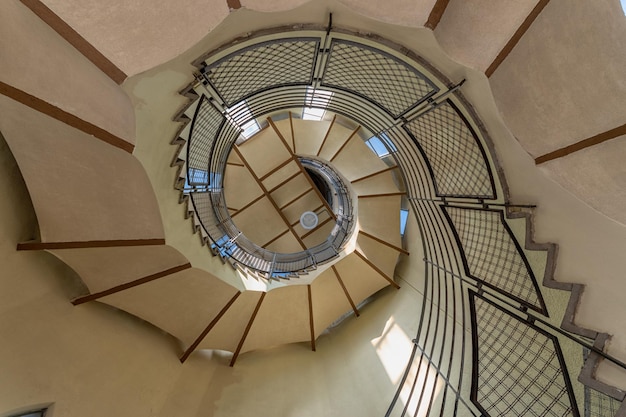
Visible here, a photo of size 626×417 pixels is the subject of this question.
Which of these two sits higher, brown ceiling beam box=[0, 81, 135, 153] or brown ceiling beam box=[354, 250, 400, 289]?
Result: brown ceiling beam box=[0, 81, 135, 153]

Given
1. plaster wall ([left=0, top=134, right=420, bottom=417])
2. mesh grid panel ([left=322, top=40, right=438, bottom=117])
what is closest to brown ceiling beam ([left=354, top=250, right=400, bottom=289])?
plaster wall ([left=0, top=134, right=420, bottom=417])

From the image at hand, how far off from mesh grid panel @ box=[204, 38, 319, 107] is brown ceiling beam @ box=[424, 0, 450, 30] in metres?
1.31

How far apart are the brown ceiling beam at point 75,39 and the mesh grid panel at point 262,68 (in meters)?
1.21

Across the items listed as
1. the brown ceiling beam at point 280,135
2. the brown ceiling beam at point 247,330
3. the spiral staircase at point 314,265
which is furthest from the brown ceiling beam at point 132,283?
the brown ceiling beam at point 280,135

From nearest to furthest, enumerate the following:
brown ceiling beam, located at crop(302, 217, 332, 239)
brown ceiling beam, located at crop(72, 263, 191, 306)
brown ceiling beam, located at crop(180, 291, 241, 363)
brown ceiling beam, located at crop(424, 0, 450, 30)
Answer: brown ceiling beam, located at crop(424, 0, 450, 30) → brown ceiling beam, located at crop(72, 263, 191, 306) → brown ceiling beam, located at crop(180, 291, 241, 363) → brown ceiling beam, located at crop(302, 217, 332, 239)

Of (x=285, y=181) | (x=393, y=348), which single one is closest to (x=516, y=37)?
(x=393, y=348)

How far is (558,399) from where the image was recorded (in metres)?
3.00

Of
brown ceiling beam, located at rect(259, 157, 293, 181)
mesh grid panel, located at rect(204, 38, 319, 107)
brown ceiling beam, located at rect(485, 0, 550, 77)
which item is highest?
mesh grid panel, located at rect(204, 38, 319, 107)

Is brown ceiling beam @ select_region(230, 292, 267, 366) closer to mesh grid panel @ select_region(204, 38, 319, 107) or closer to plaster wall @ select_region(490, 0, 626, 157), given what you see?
mesh grid panel @ select_region(204, 38, 319, 107)

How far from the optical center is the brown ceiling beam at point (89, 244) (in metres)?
3.62

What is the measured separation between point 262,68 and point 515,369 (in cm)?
454

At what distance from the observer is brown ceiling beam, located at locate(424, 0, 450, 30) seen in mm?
2090

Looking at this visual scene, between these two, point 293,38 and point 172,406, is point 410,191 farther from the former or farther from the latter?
point 172,406

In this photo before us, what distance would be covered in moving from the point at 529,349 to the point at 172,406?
16.5ft
